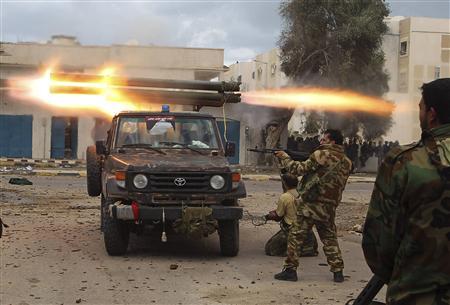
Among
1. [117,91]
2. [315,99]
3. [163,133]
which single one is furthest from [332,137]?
[315,99]

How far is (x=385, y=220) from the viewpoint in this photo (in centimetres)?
255

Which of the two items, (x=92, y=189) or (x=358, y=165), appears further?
(x=358, y=165)

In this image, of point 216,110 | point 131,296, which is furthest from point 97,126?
point 131,296

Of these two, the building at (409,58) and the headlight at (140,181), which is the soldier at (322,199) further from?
the building at (409,58)

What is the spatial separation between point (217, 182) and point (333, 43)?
22705 mm

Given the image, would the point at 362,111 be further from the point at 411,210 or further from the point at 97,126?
the point at 411,210

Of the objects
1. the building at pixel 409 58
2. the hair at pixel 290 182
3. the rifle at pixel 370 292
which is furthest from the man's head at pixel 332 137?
the building at pixel 409 58

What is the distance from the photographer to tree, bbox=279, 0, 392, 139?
2869 cm

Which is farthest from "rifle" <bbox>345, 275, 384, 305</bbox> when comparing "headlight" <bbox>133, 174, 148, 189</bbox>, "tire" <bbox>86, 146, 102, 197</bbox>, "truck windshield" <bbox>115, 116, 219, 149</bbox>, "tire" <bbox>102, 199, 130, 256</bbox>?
"tire" <bbox>86, 146, 102, 197</bbox>

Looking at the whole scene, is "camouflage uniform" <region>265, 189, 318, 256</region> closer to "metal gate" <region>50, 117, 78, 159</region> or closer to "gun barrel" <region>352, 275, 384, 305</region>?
"gun barrel" <region>352, 275, 384, 305</region>

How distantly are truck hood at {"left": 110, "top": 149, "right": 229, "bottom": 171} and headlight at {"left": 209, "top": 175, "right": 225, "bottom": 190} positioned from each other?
0.11 metres

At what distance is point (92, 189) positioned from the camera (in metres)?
9.32

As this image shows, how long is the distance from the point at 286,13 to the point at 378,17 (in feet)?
15.9

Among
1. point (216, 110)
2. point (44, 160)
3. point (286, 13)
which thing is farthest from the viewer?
point (286, 13)
